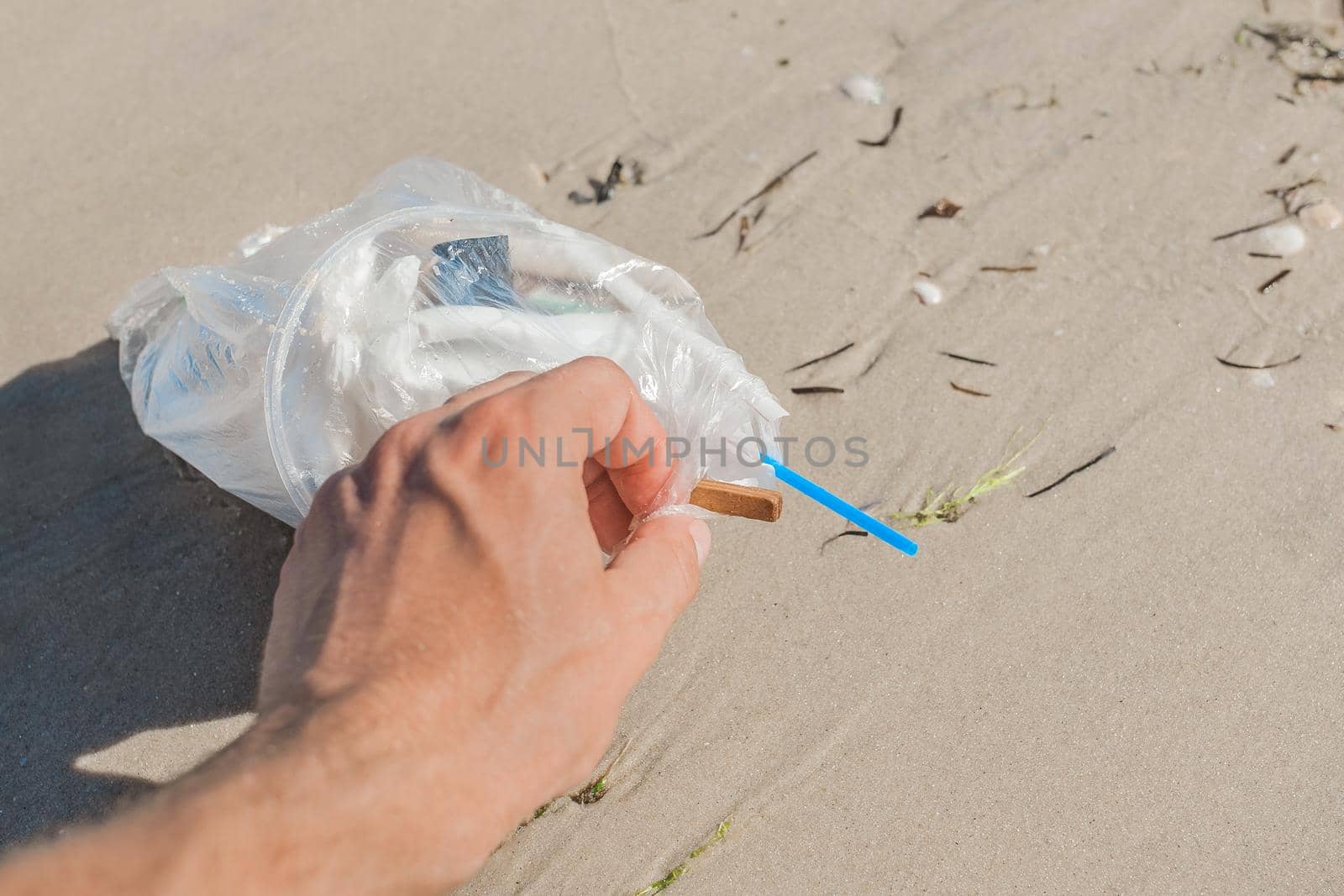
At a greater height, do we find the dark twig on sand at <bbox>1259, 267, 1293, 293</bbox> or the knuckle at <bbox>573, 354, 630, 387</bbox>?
the knuckle at <bbox>573, 354, 630, 387</bbox>

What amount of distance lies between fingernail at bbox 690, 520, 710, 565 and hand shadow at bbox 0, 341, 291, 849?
79 cm

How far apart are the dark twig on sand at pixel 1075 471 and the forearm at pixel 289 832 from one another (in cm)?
115

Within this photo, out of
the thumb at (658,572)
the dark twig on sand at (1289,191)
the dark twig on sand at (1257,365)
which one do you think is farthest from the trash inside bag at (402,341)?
the dark twig on sand at (1289,191)

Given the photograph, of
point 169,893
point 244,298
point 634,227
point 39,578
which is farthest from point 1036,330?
point 39,578

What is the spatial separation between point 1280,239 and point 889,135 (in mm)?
861

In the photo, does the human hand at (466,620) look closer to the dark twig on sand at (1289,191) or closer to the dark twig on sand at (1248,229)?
the dark twig on sand at (1248,229)

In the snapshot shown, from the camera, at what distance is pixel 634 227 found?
209 centimetres

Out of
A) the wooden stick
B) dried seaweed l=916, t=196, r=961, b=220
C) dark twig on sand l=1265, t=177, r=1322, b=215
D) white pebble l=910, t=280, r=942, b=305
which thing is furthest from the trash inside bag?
dark twig on sand l=1265, t=177, r=1322, b=215

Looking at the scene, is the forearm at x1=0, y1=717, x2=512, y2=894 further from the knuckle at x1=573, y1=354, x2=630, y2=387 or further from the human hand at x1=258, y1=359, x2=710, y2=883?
the knuckle at x1=573, y1=354, x2=630, y2=387

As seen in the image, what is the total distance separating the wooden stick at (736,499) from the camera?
139cm

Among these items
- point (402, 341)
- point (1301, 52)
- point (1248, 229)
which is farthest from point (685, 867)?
point (1301, 52)

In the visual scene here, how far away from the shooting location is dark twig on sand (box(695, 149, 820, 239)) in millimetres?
2080

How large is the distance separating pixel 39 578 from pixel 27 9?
1644mm

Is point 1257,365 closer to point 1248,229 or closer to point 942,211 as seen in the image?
point 1248,229
